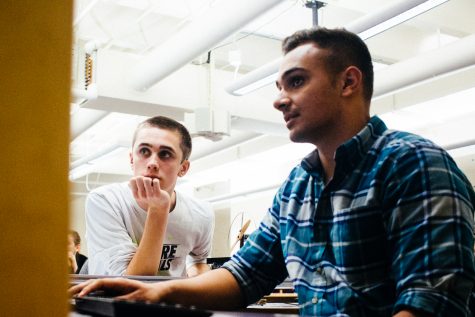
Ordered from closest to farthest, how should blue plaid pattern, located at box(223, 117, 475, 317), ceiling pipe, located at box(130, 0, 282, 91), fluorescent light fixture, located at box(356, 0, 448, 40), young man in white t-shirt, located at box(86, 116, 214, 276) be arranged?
A: blue plaid pattern, located at box(223, 117, 475, 317) < young man in white t-shirt, located at box(86, 116, 214, 276) < fluorescent light fixture, located at box(356, 0, 448, 40) < ceiling pipe, located at box(130, 0, 282, 91)

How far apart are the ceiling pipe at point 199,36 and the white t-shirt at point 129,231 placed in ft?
4.45

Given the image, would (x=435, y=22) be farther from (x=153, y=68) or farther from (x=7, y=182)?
(x=7, y=182)

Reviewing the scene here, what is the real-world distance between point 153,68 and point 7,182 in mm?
4517

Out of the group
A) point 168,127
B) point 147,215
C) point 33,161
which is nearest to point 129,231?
point 147,215

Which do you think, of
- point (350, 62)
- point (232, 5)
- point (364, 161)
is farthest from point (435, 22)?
point (364, 161)

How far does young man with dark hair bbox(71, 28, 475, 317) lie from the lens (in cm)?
100

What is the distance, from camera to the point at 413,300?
3.13ft

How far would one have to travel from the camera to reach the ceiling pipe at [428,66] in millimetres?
4115

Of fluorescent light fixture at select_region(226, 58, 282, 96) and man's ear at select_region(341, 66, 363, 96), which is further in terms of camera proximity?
fluorescent light fixture at select_region(226, 58, 282, 96)

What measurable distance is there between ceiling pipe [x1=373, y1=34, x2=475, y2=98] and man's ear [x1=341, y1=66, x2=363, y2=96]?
9.67 feet

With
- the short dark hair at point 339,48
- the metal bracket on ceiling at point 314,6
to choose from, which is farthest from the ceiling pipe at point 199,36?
the short dark hair at point 339,48

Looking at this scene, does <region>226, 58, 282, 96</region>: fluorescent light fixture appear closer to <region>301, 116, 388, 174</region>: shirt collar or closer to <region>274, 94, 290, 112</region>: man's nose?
<region>274, 94, 290, 112</region>: man's nose

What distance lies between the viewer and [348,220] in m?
1.16

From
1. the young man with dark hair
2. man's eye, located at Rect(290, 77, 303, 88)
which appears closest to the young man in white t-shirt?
the young man with dark hair
